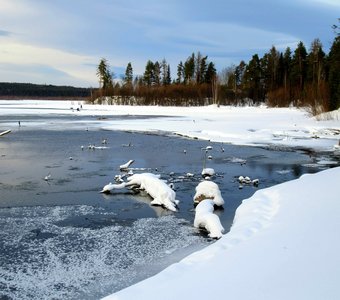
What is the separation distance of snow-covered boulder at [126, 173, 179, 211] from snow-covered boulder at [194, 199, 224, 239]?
4.13 ft

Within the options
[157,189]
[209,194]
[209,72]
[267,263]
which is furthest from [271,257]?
[209,72]

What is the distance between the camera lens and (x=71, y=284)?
23.6 feet

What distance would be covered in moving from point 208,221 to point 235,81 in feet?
264

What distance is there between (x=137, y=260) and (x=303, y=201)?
426 cm

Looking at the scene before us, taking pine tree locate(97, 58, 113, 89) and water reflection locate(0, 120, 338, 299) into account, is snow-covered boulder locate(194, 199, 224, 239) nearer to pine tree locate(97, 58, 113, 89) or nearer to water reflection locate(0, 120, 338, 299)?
water reflection locate(0, 120, 338, 299)

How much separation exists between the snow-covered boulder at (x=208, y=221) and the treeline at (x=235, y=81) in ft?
169

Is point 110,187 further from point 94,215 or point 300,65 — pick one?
point 300,65

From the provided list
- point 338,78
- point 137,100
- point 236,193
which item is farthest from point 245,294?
point 137,100

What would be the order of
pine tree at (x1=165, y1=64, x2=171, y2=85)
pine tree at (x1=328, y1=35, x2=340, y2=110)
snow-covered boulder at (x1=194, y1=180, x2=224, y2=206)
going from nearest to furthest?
snow-covered boulder at (x1=194, y1=180, x2=224, y2=206)
pine tree at (x1=328, y1=35, x2=340, y2=110)
pine tree at (x1=165, y1=64, x2=171, y2=85)

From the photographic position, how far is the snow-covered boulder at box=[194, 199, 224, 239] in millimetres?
9436

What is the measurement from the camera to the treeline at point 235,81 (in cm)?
7125

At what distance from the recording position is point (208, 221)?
982cm

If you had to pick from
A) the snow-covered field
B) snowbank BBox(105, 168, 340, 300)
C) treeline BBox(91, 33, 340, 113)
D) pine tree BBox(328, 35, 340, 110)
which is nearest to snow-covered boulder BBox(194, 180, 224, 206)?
the snow-covered field

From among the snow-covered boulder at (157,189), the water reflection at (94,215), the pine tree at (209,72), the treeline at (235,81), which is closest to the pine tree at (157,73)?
the treeline at (235,81)
